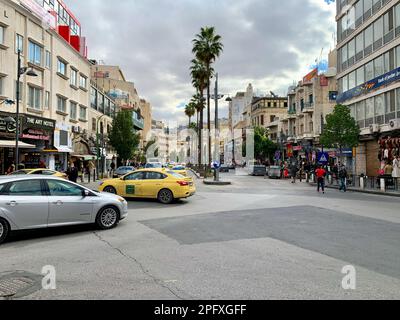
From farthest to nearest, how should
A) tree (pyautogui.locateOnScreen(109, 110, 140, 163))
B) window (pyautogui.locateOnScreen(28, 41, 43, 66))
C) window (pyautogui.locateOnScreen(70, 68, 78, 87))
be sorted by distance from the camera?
tree (pyautogui.locateOnScreen(109, 110, 140, 163)) < window (pyautogui.locateOnScreen(70, 68, 78, 87)) < window (pyautogui.locateOnScreen(28, 41, 43, 66))

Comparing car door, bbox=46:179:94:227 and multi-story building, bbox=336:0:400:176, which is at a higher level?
multi-story building, bbox=336:0:400:176

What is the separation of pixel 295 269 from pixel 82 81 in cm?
4083

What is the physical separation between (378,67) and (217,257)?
30168mm

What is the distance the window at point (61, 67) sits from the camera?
3392 cm

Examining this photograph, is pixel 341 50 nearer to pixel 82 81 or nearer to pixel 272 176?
pixel 272 176

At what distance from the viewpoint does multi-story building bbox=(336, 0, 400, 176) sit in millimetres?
27891

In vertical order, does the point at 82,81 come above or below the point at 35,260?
above

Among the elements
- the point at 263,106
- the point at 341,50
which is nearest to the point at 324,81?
the point at 341,50

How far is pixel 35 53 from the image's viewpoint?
96.3 feet

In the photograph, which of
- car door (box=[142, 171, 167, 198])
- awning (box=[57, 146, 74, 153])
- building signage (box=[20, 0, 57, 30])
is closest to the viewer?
car door (box=[142, 171, 167, 198])

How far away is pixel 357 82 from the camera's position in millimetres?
34562

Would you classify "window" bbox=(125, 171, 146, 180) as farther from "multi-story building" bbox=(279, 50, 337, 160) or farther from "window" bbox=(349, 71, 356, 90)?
"multi-story building" bbox=(279, 50, 337, 160)

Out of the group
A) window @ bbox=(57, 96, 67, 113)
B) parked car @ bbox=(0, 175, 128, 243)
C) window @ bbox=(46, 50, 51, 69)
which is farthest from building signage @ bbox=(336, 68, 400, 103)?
window @ bbox=(57, 96, 67, 113)

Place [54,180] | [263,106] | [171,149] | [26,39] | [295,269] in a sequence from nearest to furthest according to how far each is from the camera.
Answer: [295,269] → [54,180] → [26,39] → [263,106] → [171,149]
